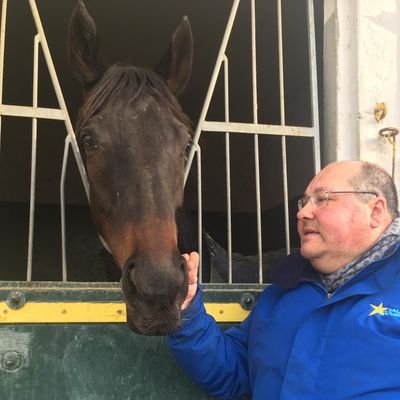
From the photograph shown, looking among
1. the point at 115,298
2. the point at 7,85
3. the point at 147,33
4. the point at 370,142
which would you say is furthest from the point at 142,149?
the point at 7,85

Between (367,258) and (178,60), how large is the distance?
3.98 feet

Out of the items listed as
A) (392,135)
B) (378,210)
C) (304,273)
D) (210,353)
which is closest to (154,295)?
(210,353)

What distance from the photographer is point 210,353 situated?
1478mm

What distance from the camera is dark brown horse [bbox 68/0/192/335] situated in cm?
122

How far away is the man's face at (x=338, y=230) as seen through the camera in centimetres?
146

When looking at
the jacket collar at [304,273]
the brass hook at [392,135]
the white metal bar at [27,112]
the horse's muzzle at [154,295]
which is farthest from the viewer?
the brass hook at [392,135]

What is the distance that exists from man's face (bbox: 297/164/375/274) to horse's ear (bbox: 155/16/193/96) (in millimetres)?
919

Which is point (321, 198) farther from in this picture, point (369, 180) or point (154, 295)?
point (154, 295)

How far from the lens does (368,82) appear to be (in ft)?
6.82

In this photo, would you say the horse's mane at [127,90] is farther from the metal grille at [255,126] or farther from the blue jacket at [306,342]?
the blue jacket at [306,342]

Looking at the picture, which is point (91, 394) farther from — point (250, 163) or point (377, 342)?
point (250, 163)

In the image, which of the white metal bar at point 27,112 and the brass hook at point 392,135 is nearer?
the white metal bar at point 27,112

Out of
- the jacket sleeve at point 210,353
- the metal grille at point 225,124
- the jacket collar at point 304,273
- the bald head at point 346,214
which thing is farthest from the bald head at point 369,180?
the jacket sleeve at point 210,353

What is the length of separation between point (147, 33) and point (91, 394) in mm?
2820
